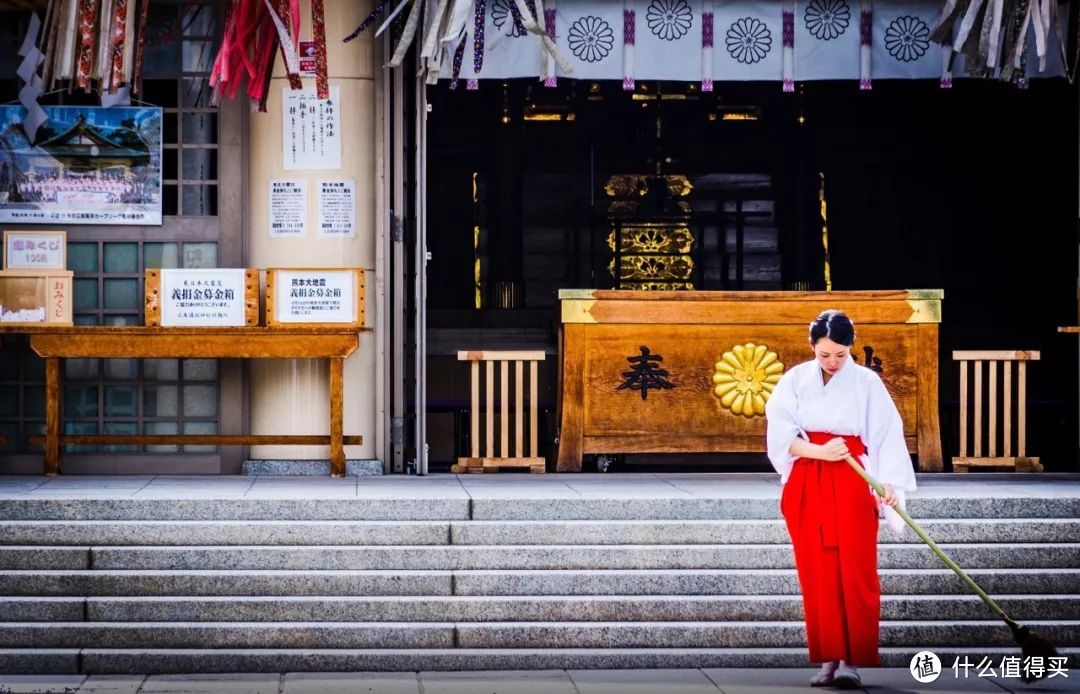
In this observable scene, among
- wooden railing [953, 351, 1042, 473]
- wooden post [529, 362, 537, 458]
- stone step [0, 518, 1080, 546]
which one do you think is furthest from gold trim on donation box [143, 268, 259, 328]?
wooden railing [953, 351, 1042, 473]

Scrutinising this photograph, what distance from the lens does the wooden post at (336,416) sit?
10.8 metres

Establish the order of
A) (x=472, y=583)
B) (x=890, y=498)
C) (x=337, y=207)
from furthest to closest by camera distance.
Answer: (x=337, y=207), (x=472, y=583), (x=890, y=498)

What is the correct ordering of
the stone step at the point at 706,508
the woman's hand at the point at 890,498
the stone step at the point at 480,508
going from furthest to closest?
the stone step at the point at 706,508, the stone step at the point at 480,508, the woman's hand at the point at 890,498

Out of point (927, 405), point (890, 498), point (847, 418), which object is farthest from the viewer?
point (927, 405)

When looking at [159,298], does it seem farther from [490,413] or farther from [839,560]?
[839,560]

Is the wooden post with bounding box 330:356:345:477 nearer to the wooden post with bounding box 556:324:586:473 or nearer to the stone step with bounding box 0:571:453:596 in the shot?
the wooden post with bounding box 556:324:586:473

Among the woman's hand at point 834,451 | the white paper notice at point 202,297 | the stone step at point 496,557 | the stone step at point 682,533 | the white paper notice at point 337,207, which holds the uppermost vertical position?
the white paper notice at point 337,207

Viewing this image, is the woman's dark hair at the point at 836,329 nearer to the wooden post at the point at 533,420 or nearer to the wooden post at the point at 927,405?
the wooden post at the point at 533,420

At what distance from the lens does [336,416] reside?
10.8 meters

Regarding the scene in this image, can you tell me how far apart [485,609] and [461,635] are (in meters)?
0.25

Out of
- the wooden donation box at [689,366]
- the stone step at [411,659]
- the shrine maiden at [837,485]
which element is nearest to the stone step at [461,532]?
the stone step at [411,659]

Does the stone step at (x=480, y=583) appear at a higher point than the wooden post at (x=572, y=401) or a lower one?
lower

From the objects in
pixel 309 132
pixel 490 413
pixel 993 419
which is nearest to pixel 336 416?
pixel 490 413

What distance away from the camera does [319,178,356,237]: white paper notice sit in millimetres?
11180
